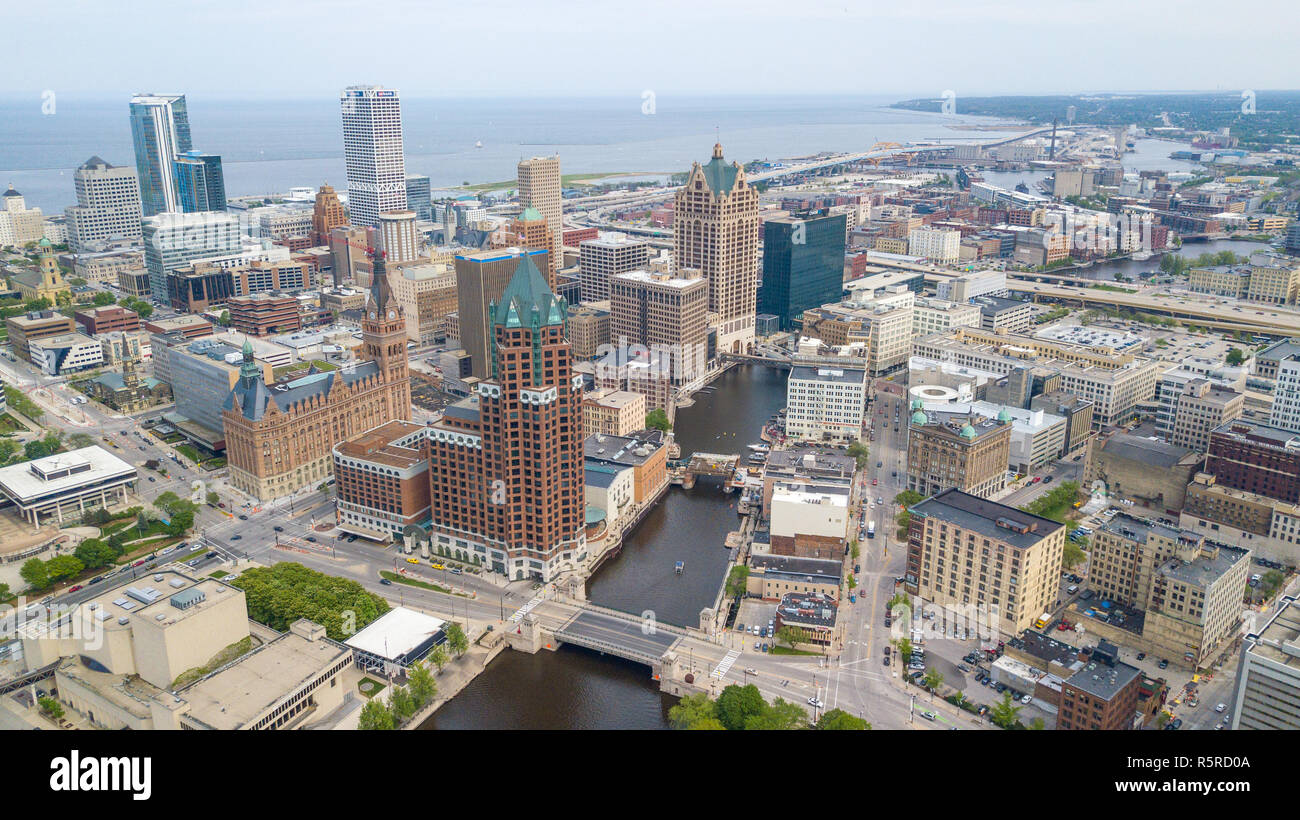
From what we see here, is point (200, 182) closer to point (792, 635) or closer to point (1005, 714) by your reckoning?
point (792, 635)

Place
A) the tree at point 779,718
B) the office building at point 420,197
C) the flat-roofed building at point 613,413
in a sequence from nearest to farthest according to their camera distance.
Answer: the tree at point 779,718
the flat-roofed building at point 613,413
the office building at point 420,197

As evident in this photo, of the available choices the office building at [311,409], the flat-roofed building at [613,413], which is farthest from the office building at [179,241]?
the flat-roofed building at [613,413]

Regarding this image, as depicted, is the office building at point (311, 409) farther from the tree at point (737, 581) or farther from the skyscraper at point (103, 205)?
the skyscraper at point (103, 205)

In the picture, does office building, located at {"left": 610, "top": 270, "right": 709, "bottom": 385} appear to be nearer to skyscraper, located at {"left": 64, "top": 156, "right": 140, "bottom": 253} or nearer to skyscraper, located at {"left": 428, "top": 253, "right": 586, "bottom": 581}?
skyscraper, located at {"left": 428, "top": 253, "right": 586, "bottom": 581}

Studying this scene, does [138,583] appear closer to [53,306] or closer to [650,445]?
[650,445]

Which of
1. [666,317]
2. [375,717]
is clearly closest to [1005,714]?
[375,717]

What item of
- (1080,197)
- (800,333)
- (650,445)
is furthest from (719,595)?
(1080,197)

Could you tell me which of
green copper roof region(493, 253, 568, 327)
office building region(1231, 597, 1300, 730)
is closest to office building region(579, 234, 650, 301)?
green copper roof region(493, 253, 568, 327)
